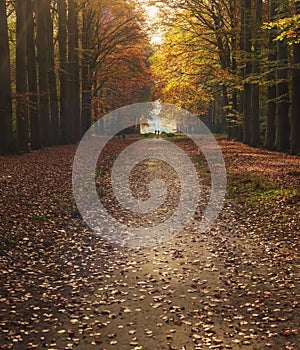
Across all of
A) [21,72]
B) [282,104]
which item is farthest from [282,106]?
[21,72]

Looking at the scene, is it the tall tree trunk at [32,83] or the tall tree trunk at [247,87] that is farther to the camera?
the tall tree trunk at [247,87]

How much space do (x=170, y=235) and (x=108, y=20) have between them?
3725cm

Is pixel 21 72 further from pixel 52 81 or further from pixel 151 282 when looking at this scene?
pixel 151 282

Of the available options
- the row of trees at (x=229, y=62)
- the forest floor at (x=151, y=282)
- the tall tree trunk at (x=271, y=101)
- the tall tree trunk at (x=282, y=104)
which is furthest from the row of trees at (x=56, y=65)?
the tall tree trunk at (x=271, y=101)

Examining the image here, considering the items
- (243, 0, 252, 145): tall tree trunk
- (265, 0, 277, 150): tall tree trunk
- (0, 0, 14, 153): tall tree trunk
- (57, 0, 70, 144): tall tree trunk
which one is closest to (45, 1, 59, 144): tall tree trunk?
(57, 0, 70, 144): tall tree trunk

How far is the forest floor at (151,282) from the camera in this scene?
5430mm

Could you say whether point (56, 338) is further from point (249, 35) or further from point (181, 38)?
point (181, 38)

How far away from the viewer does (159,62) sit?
35719mm

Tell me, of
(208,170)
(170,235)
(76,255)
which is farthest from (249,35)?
(76,255)

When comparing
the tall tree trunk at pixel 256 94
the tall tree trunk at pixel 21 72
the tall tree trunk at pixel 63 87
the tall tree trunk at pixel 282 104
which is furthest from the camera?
the tall tree trunk at pixel 63 87

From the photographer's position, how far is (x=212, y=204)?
12891 millimetres

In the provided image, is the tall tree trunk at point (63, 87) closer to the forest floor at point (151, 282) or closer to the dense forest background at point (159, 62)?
the dense forest background at point (159, 62)

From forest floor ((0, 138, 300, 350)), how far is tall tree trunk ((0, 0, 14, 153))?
8.83m

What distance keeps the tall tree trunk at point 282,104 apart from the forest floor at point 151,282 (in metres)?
10.9
